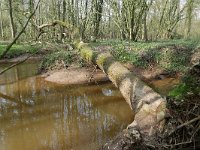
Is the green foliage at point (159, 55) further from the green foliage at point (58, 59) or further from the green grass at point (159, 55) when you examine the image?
the green foliage at point (58, 59)

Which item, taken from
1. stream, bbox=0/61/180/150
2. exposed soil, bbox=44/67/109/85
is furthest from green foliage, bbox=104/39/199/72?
exposed soil, bbox=44/67/109/85

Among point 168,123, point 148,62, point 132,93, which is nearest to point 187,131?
point 168,123

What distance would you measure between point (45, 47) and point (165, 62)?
42.0 feet

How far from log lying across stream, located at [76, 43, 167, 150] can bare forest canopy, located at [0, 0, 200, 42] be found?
608 centimetres

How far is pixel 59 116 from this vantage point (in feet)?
26.6

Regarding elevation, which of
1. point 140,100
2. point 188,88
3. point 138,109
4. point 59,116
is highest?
point 188,88

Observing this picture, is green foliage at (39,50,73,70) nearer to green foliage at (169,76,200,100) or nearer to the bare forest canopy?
the bare forest canopy

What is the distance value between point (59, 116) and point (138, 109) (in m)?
2.82

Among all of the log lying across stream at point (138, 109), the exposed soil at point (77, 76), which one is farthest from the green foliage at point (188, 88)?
the exposed soil at point (77, 76)

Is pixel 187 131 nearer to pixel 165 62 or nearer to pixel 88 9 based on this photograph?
pixel 165 62

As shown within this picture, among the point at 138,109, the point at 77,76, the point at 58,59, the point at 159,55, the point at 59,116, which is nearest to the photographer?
the point at 138,109

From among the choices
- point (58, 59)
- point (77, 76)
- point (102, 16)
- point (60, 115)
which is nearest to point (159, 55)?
point (77, 76)

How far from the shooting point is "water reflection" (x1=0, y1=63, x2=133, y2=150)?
6387 millimetres

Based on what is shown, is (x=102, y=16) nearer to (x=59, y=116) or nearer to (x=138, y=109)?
(x=59, y=116)
